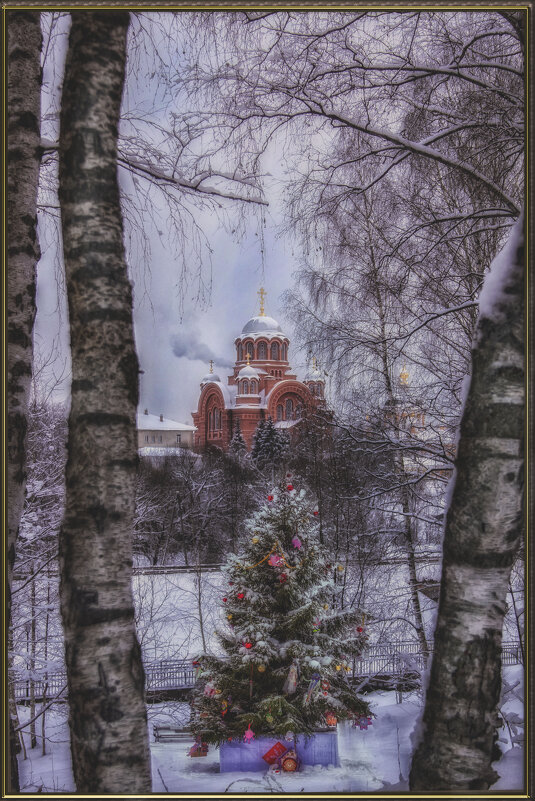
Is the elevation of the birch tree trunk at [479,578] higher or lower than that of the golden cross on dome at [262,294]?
lower

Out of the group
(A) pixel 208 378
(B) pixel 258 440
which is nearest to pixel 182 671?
(A) pixel 208 378

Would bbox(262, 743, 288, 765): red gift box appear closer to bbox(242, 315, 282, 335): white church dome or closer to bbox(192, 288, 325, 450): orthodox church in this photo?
bbox(192, 288, 325, 450): orthodox church

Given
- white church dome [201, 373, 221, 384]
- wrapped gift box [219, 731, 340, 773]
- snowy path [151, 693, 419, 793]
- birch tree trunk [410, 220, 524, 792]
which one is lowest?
wrapped gift box [219, 731, 340, 773]

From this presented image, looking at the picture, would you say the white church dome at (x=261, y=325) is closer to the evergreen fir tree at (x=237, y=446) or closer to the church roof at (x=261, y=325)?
the church roof at (x=261, y=325)

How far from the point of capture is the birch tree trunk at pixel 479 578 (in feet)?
5.27

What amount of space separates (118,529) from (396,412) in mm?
3694

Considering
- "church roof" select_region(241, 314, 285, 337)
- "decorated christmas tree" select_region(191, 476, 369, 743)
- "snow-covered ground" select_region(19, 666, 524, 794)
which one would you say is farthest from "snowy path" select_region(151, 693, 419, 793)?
"church roof" select_region(241, 314, 285, 337)

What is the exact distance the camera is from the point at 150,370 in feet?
9.96

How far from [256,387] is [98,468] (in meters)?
3.92

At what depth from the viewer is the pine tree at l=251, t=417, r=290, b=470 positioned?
8.66 meters

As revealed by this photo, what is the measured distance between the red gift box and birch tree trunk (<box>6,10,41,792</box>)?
4.76 feet

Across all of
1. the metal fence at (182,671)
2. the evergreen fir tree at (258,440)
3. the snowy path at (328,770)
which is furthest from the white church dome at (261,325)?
the evergreen fir tree at (258,440)

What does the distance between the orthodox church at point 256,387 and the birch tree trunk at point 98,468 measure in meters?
1.78

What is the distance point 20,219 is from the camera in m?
2.33
